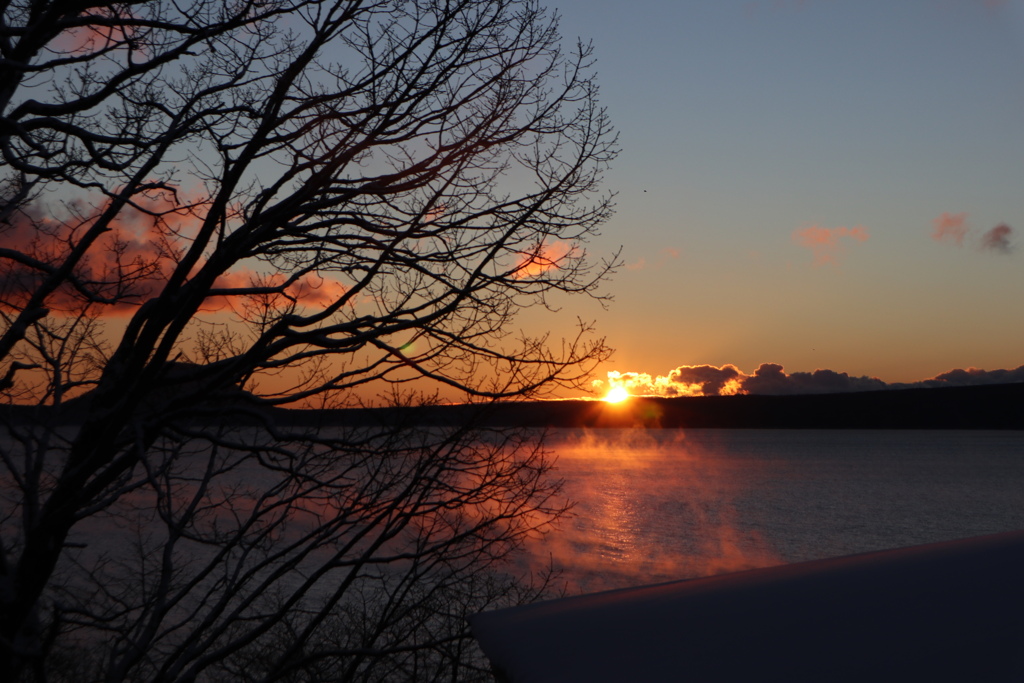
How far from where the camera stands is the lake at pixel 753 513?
41969mm

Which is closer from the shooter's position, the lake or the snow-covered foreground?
the snow-covered foreground

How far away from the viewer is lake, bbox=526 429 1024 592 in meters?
42.0

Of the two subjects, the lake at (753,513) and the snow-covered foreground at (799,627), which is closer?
the snow-covered foreground at (799,627)

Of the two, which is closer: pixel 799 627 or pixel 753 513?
pixel 799 627

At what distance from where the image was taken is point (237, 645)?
751cm

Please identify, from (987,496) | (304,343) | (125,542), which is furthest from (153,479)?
(987,496)

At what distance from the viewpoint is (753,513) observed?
63.1m

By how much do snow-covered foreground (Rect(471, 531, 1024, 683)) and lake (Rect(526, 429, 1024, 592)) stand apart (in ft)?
35.7

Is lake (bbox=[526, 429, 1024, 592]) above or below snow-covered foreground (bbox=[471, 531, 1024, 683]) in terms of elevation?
below

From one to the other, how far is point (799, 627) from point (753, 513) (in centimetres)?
6378

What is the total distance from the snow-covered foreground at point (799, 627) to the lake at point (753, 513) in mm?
10887

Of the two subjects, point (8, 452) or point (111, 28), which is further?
point (8, 452)

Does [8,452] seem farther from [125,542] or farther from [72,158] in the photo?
[125,542]

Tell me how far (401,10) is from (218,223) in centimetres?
241
